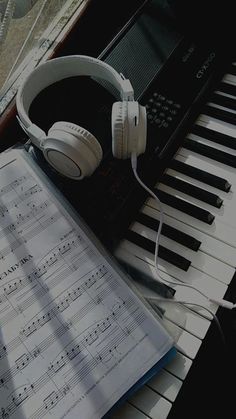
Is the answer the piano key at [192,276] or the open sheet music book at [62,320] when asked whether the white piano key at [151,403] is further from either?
the piano key at [192,276]

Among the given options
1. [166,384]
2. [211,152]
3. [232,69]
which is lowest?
[166,384]

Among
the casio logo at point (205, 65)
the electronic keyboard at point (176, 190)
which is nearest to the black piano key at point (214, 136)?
the electronic keyboard at point (176, 190)

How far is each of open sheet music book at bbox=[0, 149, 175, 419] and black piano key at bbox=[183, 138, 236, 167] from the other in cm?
32

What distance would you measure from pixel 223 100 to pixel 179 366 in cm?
61

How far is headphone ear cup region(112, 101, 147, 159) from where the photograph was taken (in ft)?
2.24

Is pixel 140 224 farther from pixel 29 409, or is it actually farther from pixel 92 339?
pixel 29 409

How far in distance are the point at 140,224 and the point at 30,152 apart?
264 millimetres

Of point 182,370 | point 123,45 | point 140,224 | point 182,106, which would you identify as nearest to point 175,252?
point 140,224

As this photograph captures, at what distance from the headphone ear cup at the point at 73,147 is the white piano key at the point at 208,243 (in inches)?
7.7

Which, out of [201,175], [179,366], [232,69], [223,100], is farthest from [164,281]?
[232,69]

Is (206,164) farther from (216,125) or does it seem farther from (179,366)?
(179,366)

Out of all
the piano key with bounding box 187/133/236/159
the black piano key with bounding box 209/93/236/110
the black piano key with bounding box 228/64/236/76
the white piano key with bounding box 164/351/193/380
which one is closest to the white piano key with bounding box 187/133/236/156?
the piano key with bounding box 187/133/236/159

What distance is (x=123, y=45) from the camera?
0.88 m

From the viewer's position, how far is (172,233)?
0.78 metres
